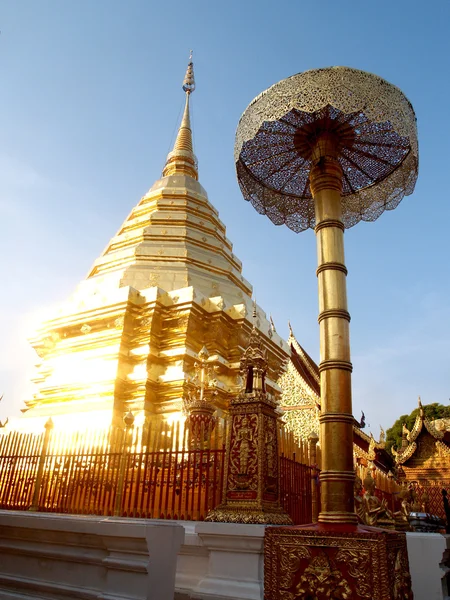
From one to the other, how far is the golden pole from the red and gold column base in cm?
39

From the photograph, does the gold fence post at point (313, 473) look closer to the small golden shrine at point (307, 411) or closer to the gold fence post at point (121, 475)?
the gold fence post at point (121, 475)

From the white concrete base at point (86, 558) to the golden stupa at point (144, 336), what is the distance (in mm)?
4597

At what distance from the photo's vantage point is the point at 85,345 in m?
10.3

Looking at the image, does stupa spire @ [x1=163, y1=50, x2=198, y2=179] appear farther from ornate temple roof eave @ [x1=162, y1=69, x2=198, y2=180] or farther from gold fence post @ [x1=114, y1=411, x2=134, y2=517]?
gold fence post @ [x1=114, y1=411, x2=134, y2=517]

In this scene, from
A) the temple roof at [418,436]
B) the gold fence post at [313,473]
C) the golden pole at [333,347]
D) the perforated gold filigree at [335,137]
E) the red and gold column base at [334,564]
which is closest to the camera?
the red and gold column base at [334,564]

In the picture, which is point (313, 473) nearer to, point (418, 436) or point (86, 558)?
point (86, 558)

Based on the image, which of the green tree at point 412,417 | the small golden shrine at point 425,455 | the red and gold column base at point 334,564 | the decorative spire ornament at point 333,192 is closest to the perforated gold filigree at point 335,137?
the decorative spire ornament at point 333,192

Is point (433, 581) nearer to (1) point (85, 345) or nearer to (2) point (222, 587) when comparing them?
(2) point (222, 587)

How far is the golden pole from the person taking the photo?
376 centimetres

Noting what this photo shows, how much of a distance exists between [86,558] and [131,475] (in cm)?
164

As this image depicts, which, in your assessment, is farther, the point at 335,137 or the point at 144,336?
the point at 144,336

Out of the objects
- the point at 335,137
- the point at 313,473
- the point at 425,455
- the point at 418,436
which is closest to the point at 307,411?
the point at 418,436

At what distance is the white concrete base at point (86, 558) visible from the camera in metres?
3.13

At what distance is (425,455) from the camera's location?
14211mm
